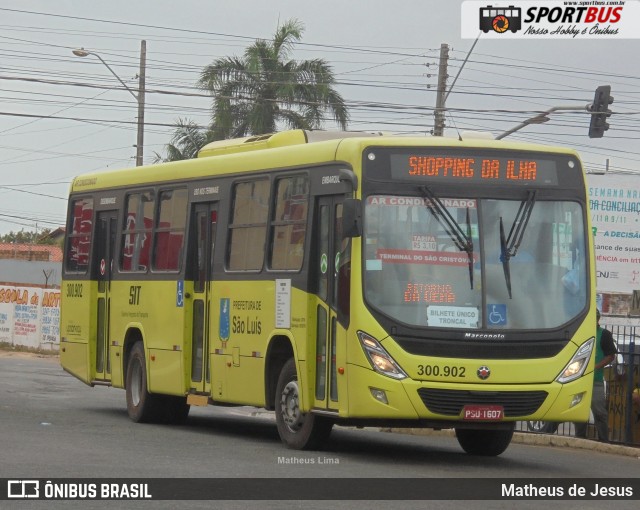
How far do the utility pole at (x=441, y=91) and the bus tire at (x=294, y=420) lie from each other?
24.2 metres

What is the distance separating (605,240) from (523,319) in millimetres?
18732

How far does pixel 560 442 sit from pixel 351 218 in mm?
5882

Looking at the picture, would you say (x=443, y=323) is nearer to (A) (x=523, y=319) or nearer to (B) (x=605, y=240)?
(A) (x=523, y=319)

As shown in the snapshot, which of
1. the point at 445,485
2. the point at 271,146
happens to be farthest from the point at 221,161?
the point at 445,485

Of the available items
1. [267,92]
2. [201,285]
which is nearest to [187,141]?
[267,92]

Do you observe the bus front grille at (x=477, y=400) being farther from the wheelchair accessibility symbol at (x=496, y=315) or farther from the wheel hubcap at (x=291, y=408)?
the wheel hubcap at (x=291, y=408)

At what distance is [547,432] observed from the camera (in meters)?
20.4

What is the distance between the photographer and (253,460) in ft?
48.2

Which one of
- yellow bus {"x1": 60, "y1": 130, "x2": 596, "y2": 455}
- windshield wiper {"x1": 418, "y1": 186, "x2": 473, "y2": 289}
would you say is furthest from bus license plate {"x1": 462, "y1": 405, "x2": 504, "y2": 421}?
windshield wiper {"x1": 418, "y1": 186, "x2": 473, "y2": 289}

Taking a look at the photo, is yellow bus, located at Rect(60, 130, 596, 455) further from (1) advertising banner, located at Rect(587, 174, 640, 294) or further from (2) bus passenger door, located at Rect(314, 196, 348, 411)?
(1) advertising banner, located at Rect(587, 174, 640, 294)

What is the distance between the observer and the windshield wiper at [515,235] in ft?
49.4

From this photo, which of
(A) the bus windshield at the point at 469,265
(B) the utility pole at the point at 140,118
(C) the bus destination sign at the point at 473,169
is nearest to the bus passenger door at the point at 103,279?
(C) the bus destination sign at the point at 473,169

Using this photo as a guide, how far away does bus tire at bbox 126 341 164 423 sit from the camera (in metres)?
19.8

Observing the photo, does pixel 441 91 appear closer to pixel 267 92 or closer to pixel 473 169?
pixel 267 92
